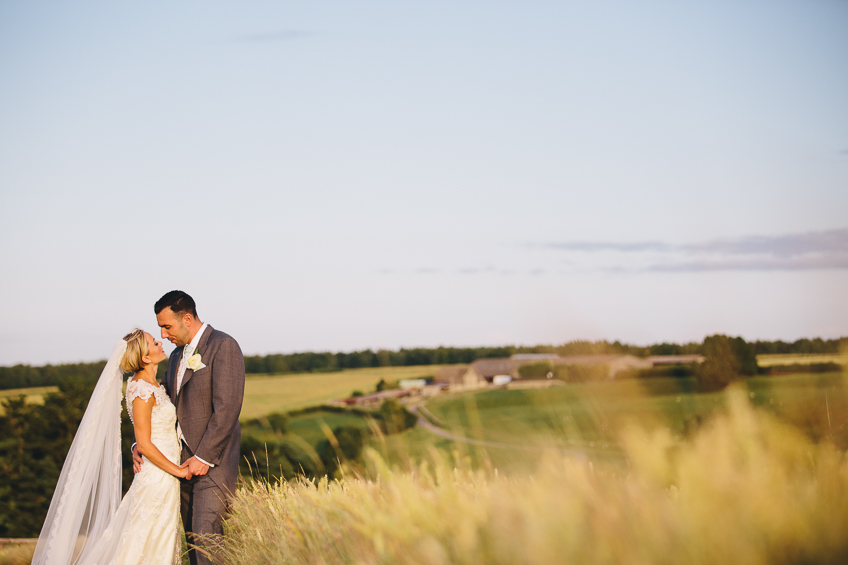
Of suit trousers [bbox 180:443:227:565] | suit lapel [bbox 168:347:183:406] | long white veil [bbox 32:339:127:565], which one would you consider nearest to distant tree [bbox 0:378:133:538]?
long white veil [bbox 32:339:127:565]

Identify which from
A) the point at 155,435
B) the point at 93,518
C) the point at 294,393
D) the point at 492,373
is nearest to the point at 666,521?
the point at 155,435

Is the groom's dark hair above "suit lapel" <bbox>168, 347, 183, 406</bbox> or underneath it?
above

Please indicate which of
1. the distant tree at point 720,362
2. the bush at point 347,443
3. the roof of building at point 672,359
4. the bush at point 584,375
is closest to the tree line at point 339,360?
the roof of building at point 672,359

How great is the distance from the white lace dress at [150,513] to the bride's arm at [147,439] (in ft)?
0.25

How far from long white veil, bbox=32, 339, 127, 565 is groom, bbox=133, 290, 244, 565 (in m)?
0.58

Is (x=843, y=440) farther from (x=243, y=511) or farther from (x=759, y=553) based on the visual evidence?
(x=243, y=511)

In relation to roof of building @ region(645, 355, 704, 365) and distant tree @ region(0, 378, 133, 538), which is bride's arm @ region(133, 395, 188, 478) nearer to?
distant tree @ region(0, 378, 133, 538)

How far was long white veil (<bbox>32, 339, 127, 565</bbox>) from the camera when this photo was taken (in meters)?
5.92

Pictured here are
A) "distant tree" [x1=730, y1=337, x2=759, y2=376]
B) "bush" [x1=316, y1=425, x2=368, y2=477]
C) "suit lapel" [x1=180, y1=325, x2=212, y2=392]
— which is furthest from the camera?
"distant tree" [x1=730, y1=337, x2=759, y2=376]

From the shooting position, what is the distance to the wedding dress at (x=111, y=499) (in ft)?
18.7

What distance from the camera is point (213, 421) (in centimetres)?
566

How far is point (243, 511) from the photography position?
230 inches

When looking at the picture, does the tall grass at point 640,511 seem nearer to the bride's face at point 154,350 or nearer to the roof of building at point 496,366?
the bride's face at point 154,350

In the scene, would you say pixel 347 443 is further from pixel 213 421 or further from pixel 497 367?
pixel 213 421
